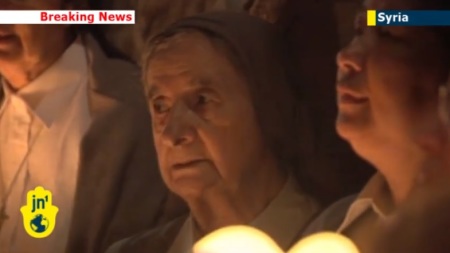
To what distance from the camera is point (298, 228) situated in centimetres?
290

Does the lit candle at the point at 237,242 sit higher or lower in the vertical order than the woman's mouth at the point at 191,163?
lower

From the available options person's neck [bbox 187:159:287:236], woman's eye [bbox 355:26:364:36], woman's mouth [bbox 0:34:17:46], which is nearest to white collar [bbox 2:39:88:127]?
woman's mouth [bbox 0:34:17:46]

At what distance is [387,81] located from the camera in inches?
110

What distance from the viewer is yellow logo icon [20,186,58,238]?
318 centimetres

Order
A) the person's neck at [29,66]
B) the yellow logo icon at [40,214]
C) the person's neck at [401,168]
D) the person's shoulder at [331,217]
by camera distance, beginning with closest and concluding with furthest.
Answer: the person's neck at [401,168]
the person's shoulder at [331,217]
the yellow logo icon at [40,214]
the person's neck at [29,66]

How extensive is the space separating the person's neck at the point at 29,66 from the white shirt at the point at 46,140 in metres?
0.01

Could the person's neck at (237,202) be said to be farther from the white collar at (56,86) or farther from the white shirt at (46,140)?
the white collar at (56,86)

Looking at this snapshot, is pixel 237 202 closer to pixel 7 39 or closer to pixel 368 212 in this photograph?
pixel 368 212

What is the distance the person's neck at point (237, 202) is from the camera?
2.95 meters

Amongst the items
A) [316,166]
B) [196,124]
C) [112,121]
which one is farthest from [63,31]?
[316,166]

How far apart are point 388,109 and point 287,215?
0.35 meters

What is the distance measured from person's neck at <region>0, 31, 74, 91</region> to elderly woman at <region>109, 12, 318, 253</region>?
34 centimetres

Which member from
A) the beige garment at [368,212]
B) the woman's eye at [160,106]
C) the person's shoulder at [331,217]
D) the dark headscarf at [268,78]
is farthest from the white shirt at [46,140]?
the beige garment at [368,212]

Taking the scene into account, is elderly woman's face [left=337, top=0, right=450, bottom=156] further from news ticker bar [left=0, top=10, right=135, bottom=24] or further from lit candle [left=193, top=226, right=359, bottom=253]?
news ticker bar [left=0, top=10, right=135, bottom=24]
